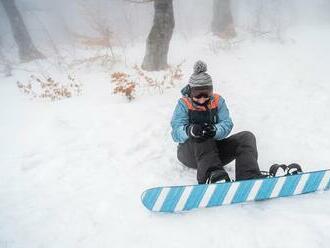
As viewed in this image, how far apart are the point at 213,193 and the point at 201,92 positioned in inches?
44.9

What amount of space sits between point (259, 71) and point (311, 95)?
1.94 meters

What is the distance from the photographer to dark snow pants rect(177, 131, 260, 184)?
311 cm

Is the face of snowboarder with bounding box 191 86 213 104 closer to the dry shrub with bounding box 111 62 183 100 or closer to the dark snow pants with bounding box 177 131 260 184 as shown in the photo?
the dark snow pants with bounding box 177 131 260 184

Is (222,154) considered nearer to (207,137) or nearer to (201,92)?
(207,137)

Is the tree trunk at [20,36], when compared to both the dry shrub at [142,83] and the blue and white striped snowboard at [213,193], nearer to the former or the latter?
the dry shrub at [142,83]

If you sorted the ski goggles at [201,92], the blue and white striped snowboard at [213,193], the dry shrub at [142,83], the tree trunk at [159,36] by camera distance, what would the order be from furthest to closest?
the tree trunk at [159,36], the dry shrub at [142,83], the ski goggles at [201,92], the blue and white striped snowboard at [213,193]

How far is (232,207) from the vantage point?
3072 millimetres

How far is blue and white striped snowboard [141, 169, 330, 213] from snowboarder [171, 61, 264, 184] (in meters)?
0.11

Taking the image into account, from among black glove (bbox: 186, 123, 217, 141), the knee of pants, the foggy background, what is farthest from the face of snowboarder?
the foggy background

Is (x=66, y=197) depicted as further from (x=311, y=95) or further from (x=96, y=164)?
(x=311, y=95)

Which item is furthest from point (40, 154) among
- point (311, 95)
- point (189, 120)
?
point (311, 95)

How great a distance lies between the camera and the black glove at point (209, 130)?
10.9 ft

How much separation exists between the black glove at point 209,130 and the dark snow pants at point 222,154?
3.4 inches

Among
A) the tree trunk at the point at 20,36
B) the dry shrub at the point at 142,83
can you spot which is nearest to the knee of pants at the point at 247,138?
the dry shrub at the point at 142,83
